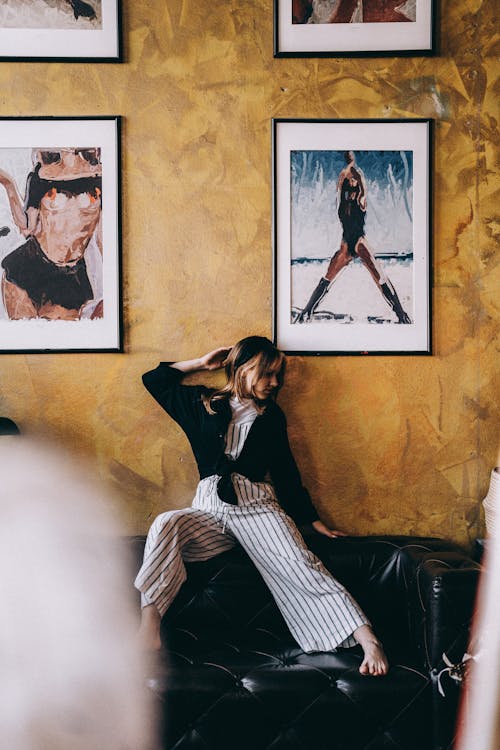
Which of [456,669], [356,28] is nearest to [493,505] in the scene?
[456,669]

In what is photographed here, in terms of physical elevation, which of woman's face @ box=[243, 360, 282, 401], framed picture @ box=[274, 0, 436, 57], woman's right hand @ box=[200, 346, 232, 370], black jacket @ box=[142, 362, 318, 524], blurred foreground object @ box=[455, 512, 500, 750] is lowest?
blurred foreground object @ box=[455, 512, 500, 750]

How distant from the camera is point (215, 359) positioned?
2.59m

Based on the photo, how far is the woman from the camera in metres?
2.12

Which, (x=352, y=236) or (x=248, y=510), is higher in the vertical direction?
(x=352, y=236)

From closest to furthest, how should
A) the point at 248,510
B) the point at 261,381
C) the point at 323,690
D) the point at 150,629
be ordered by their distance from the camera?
the point at 323,690 → the point at 150,629 → the point at 248,510 → the point at 261,381

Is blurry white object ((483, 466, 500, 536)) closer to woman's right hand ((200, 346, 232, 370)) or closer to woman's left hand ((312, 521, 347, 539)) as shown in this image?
woman's left hand ((312, 521, 347, 539))

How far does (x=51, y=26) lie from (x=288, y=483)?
225cm

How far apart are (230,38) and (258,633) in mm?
2519

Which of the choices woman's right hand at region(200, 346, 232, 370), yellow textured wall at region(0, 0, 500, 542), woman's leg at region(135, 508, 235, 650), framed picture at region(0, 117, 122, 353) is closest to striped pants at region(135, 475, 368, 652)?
woman's leg at region(135, 508, 235, 650)

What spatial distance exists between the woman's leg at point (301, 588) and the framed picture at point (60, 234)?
1004 millimetres

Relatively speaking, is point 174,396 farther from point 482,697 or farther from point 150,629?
point 482,697

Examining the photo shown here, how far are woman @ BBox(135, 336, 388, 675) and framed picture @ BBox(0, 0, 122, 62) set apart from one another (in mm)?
1481

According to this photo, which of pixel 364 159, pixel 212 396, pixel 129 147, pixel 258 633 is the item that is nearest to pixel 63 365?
pixel 212 396

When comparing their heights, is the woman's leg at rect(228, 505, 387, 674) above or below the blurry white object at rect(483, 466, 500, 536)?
below
